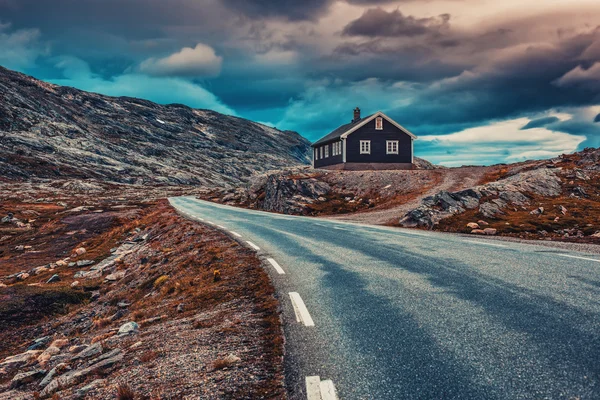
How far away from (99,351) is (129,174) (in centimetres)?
13625

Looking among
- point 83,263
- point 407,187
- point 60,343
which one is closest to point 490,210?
point 407,187

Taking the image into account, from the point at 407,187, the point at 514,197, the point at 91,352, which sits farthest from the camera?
the point at 407,187

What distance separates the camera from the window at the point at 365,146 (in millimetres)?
51438

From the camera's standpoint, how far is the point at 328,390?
3.94 metres

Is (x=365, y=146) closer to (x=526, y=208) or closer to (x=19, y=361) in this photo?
(x=526, y=208)

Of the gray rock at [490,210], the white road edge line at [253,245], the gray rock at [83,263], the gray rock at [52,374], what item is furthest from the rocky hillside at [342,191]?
the gray rock at [52,374]

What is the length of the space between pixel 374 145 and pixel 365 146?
1.37 m

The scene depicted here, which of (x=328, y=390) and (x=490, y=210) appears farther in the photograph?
(x=490, y=210)

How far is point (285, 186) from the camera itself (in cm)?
3991

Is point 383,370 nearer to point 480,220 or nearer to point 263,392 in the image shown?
point 263,392

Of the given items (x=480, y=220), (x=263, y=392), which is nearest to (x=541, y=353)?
(x=263, y=392)

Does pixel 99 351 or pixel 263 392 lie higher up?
pixel 263 392

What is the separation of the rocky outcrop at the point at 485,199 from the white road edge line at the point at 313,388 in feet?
61.4

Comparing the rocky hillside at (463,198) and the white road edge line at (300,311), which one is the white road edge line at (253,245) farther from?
the rocky hillside at (463,198)
